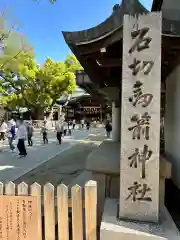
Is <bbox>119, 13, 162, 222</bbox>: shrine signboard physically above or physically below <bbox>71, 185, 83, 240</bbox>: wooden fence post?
above

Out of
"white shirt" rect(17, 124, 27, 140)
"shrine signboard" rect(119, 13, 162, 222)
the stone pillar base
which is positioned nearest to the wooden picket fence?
the stone pillar base

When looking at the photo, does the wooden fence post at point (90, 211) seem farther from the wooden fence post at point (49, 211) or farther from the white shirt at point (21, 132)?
the white shirt at point (21, 132)

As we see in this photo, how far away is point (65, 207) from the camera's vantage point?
9.43ft

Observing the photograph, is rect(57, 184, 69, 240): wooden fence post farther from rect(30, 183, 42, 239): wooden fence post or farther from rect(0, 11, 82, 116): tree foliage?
rect(0, 11, 82, 116): tree foliage

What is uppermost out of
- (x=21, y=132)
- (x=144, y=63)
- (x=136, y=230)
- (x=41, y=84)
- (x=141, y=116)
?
(x=41, y=84)

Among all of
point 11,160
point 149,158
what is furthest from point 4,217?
point 11,160

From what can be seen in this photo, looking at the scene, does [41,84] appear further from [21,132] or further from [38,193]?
[38,193]

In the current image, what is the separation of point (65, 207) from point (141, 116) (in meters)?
1.43

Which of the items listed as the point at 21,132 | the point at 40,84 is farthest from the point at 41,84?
the point at 21,132

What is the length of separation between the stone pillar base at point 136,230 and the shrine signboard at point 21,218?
853mm

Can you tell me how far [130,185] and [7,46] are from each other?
1817 centimetres

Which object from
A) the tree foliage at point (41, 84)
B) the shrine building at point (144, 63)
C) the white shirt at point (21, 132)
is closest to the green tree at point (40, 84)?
the tree foliage at point (41, 84)

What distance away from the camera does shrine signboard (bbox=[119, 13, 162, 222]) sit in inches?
112

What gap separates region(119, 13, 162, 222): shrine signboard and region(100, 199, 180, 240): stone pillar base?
116mm
